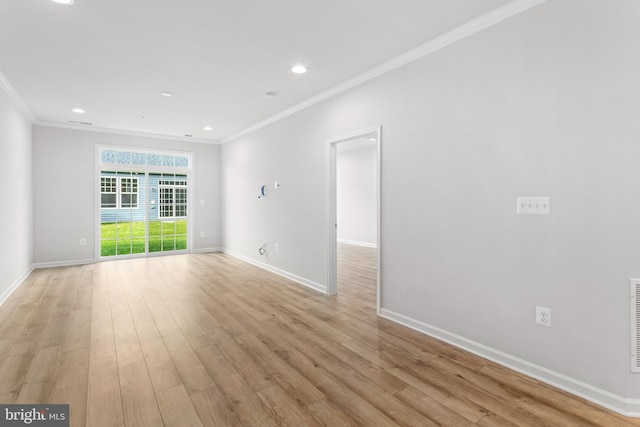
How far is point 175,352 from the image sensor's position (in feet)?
8.39

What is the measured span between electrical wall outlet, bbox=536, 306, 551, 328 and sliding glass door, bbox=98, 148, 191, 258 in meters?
7.06

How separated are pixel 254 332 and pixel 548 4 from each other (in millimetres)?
3511

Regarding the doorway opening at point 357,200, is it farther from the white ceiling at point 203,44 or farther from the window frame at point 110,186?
the window frame at point 110,186

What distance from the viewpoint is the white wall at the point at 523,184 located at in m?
1.86

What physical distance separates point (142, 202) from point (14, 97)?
2938mm

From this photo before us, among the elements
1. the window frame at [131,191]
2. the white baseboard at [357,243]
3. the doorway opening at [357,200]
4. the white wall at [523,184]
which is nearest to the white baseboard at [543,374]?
the white wall at [523,184]

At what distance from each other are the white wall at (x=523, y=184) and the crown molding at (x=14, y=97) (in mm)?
4304

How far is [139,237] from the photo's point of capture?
269 inches

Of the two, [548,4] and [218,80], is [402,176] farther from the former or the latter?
[218,80]

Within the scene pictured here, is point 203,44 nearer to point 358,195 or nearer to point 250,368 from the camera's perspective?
point 250,368

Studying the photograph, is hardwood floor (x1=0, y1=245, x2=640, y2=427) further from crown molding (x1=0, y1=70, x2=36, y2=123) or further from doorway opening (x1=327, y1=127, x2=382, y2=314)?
doorway opening (x1=327, y1=127, x2=382, y2=314)

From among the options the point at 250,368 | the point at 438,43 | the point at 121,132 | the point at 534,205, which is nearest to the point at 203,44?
the point at 438,43

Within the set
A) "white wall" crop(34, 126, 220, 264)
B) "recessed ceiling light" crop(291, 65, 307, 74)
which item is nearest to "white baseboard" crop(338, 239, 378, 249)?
"recessed ceiling light" crop(291, 65, 307, 74)

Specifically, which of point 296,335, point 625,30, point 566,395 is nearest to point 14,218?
point 296,335
